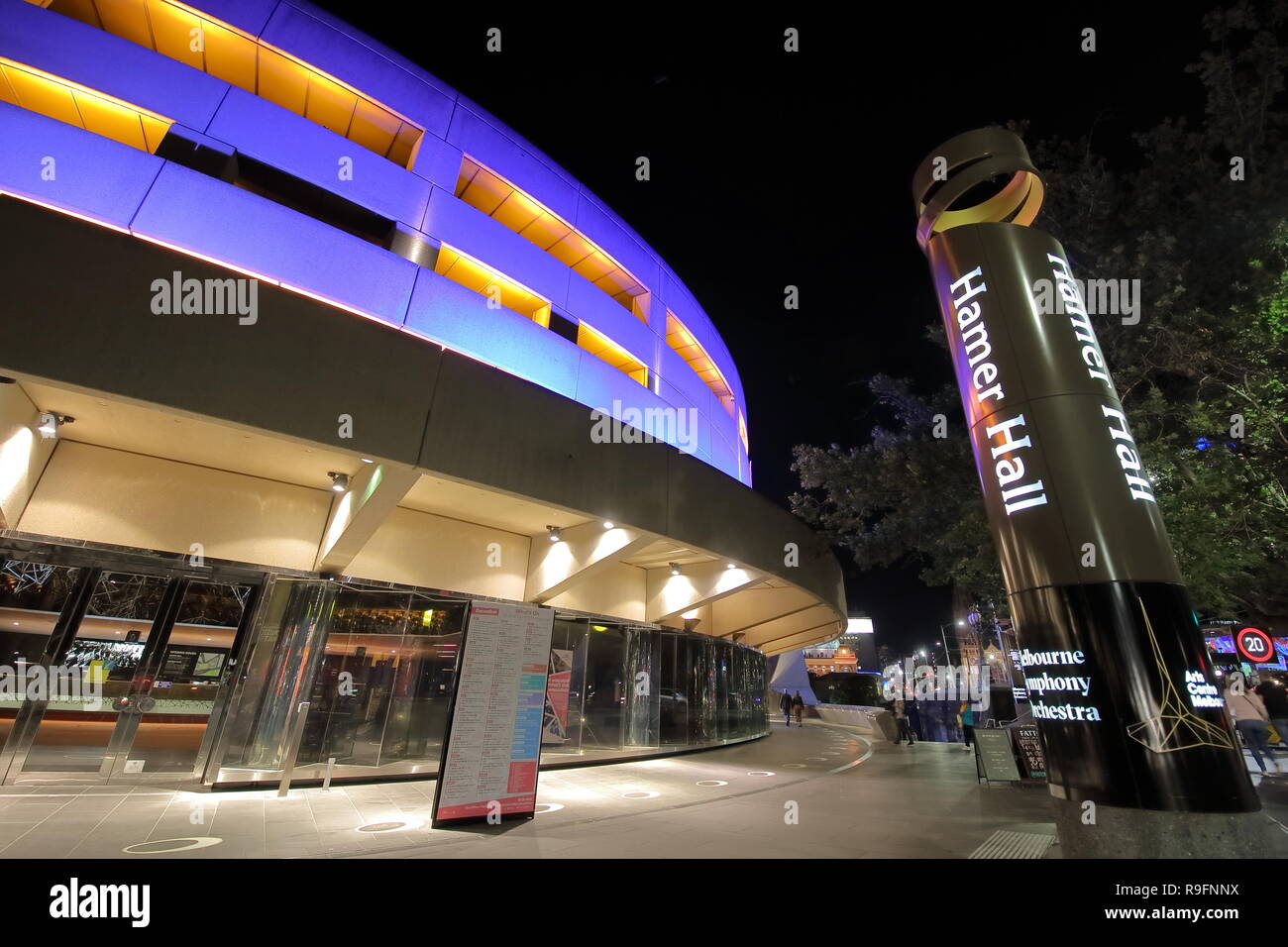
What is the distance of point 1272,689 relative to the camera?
929 centimetres

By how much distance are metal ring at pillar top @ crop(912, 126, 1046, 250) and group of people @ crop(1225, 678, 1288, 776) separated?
8521 mm

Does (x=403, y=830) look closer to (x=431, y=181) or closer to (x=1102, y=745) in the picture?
(x=1102, y=745)

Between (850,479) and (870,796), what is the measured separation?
6.51 meters

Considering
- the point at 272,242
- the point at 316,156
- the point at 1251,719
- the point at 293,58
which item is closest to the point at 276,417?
the point at 272,242

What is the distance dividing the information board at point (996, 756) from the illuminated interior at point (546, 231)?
11.2 metres

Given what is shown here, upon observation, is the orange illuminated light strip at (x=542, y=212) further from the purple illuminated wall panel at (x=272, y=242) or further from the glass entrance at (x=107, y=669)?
the glass entrance at (x=107, y=669)

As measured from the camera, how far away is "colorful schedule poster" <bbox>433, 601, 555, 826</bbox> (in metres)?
5.64

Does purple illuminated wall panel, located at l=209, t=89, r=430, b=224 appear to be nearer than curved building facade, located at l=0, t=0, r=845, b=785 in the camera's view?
No

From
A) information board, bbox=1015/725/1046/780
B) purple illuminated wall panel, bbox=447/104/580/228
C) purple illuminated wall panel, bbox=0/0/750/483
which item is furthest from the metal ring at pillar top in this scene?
information board, bbox=1015/725/1046/780

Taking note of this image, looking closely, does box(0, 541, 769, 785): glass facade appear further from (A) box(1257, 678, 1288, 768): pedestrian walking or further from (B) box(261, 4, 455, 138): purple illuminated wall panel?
(A) box(1257, 678, 1288, 768): pedestrian walking

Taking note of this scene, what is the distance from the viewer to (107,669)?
23.4 ft

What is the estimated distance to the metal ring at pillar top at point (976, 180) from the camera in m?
6.77

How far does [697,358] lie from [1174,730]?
43.9ft
